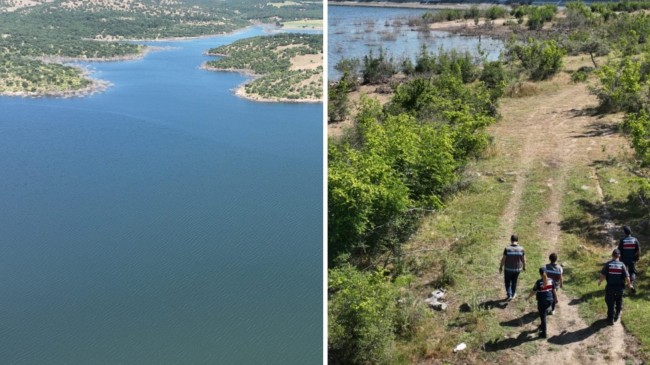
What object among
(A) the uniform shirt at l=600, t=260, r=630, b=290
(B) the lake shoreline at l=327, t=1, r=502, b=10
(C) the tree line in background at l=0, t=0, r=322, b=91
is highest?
(B) the lake shoreline at l=327, t=1, r=502, b=10

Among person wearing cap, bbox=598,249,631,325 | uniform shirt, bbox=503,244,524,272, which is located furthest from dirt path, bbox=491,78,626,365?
uniform shirt, bbox=503,244,524,272

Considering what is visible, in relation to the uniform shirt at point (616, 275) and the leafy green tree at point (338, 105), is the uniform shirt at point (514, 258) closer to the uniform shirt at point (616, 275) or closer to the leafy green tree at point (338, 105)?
the uniform shirt at point (616, 275)

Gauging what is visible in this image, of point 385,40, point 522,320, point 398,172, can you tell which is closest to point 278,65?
point 385,40

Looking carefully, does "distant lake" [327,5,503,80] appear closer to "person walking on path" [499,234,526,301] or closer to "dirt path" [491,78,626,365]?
"dirt path" [491,78,626,365]

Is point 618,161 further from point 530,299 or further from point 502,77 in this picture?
point 502,77

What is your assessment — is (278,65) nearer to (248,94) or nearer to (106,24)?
(248,94)

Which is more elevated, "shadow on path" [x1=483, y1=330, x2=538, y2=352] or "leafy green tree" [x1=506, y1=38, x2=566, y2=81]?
"leafy green tree" [x1=506, y1=38, x2=566, y2=81]

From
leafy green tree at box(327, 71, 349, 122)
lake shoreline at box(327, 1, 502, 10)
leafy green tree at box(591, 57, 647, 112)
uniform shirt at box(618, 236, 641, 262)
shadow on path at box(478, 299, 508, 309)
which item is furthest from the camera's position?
lake shoreline at box(327, 1, 502, 10)
